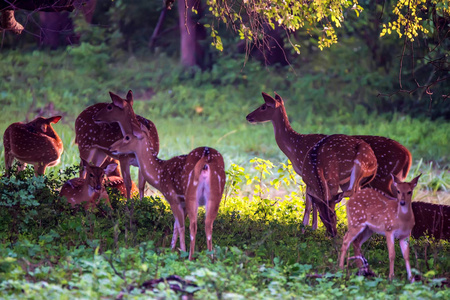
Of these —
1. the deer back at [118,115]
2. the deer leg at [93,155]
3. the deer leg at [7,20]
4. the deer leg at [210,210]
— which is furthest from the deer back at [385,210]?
the deer leg at [7,20]

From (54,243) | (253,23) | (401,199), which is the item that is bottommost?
(54,243)

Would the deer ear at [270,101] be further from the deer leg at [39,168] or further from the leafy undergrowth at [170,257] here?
the deer leg at [39,168]

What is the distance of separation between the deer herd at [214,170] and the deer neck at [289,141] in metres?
0.01

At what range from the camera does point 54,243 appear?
23.0 feet

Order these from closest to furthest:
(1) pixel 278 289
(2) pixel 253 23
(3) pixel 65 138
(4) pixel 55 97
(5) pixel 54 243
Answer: (1) pixel 278 289 < (5) pixel 54 243 < (2) pixel 253 23 < (3) pixel 65 138 < (4) pixel 55 97

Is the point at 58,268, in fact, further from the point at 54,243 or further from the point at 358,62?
the point at 358,62

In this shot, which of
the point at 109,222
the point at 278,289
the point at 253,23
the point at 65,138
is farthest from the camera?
the point at 65,138

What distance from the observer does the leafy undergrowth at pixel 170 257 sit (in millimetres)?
5285

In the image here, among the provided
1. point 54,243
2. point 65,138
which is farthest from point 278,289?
point 65,138

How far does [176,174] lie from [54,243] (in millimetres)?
1347

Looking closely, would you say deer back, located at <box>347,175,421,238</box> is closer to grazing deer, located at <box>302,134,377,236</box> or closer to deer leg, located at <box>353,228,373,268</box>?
deer leg, located at <box>353,228,373,268</box>

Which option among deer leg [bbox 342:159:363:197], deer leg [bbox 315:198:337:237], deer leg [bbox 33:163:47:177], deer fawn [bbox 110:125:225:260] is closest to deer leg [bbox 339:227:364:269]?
deer leg [bbox 315:198:337:237]

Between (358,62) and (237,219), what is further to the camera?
(358,62)

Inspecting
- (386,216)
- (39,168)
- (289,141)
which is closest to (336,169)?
(289,141)
